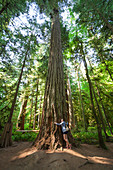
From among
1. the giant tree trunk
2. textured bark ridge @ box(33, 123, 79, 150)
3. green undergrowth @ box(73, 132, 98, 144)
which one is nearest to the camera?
textured bark ridge @ box(33, 123, 79, 150)

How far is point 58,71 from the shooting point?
Result: 3725 mm

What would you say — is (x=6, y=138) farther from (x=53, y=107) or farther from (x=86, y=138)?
(x=86, y=138)

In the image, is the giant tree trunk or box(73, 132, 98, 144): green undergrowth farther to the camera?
box(73, 132, 98, 144): green undergrowth

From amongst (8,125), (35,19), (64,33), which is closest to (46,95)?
(8,125)

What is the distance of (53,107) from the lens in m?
2.88

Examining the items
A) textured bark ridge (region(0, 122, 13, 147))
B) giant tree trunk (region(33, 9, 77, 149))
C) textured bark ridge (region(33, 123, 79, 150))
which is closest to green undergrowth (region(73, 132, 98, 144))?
textured bark ridge (region(33, 123, 79, 150))

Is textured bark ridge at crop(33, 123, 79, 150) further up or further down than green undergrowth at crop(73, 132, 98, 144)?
further up

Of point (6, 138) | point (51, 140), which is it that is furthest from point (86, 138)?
point (6, 138)

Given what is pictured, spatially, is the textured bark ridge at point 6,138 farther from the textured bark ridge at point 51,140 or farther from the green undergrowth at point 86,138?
the green undergrowth at point 86,138

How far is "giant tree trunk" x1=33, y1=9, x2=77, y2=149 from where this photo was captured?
2.39 m

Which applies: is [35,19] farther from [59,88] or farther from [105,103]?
[105,103]

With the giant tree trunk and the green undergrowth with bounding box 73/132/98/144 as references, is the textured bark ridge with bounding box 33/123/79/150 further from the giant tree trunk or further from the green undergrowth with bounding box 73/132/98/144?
the green undergrowth with bounding box 73/132/98/144

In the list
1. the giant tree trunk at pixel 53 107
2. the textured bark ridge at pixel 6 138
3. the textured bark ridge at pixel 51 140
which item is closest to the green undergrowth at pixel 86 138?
the textured bark ridge at pixel 51 140

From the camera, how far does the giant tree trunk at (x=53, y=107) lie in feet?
7.86
